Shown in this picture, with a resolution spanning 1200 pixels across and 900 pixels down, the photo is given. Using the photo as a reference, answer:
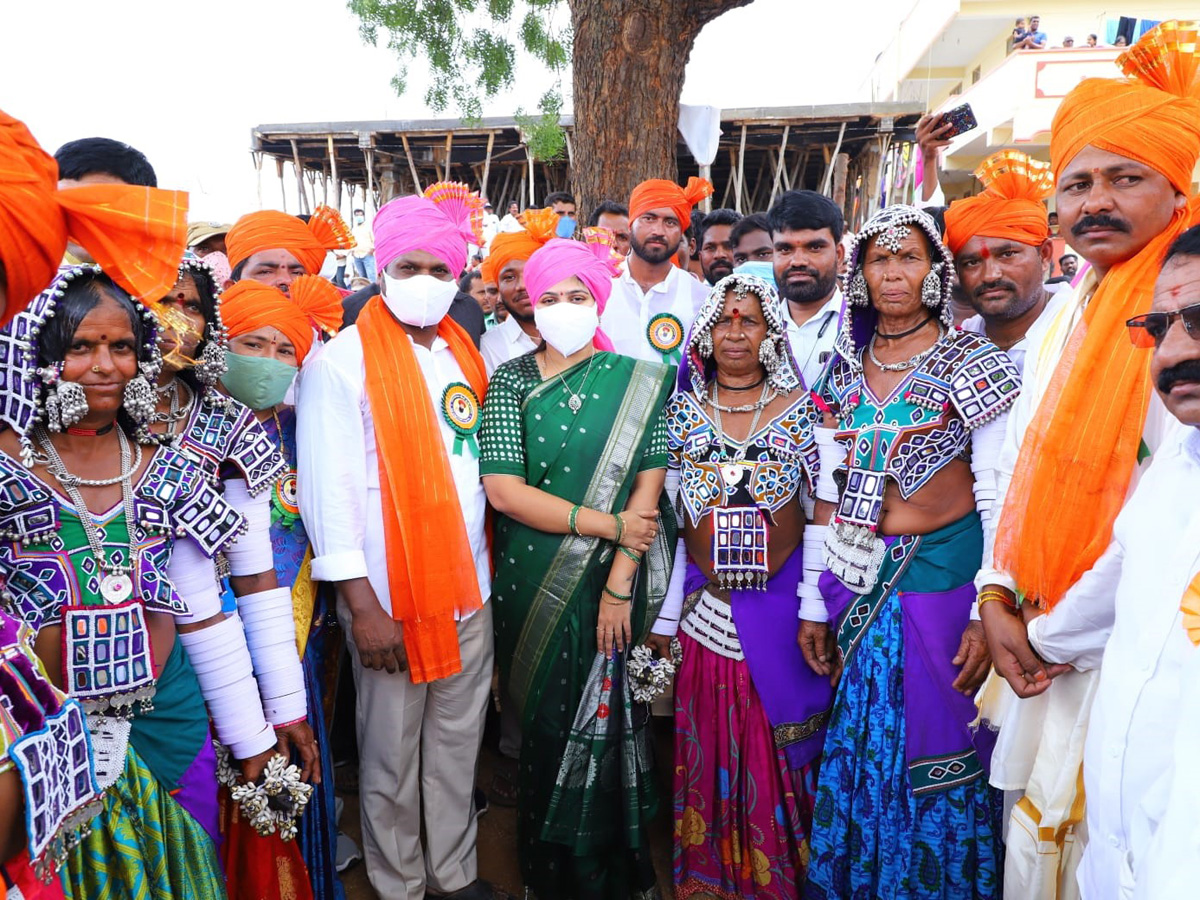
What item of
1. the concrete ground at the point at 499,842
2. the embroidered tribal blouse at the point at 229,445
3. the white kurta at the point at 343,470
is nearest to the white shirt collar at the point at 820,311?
the white kurta at the point at 343,470

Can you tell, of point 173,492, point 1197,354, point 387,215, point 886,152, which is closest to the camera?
point 1197,354

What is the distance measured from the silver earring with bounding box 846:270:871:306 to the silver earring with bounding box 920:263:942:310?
0.17 m

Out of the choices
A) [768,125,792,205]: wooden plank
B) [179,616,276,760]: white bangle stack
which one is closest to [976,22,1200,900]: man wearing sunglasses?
[179,616,276,760]: white bangle stack

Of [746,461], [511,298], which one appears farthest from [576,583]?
[511,298]

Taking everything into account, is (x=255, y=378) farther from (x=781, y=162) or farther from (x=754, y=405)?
(x=781, y=162)

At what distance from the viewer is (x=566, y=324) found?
272 centimetres

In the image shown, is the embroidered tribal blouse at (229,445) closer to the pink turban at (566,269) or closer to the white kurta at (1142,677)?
the pink turban at (566,269)

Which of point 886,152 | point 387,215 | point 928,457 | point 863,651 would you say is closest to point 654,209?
point 387,215

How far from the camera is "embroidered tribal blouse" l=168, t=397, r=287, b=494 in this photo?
201 cm

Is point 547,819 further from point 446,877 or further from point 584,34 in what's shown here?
point 584,34

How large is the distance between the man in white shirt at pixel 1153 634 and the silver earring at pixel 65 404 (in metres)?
2.14

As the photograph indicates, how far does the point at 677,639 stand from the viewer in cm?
288

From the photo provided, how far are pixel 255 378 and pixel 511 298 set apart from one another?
1.54 m

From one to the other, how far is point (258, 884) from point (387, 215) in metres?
2.14
